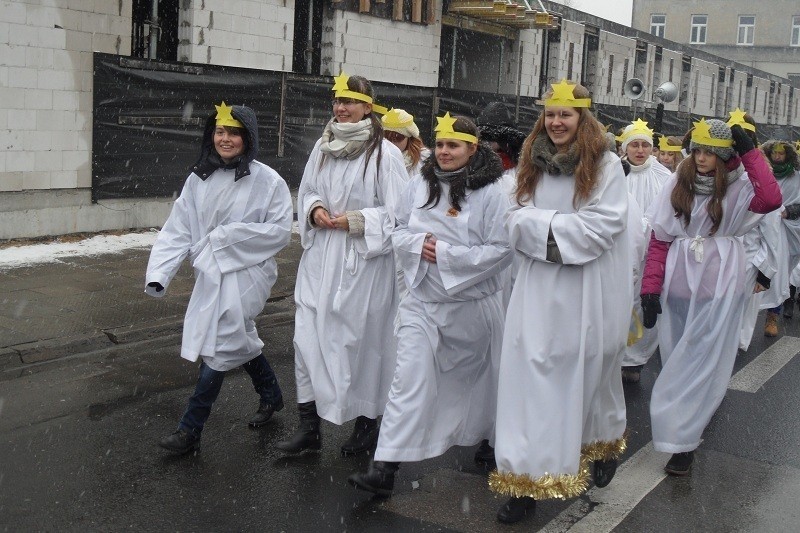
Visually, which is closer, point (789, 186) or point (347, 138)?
point (347, 138)

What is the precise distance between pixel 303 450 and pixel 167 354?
8.90 feet

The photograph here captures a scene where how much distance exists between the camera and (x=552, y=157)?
4672 millimetres

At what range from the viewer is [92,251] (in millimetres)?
11750

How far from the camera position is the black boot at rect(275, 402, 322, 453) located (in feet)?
18.5

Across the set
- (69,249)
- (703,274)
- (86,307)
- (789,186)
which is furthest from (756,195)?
(69,249)

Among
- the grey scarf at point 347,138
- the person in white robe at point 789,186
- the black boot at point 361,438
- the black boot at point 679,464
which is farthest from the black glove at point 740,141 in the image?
the person in white robe at point 789,186

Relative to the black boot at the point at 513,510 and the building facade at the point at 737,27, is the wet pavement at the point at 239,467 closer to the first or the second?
the black boot at the point at 513,510

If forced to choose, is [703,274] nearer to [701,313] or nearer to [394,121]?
[701,313]

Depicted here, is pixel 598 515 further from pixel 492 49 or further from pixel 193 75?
pixel 492 49

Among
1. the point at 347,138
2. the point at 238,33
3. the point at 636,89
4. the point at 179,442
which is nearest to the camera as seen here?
the point at 179,442

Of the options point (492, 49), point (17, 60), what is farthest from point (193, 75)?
point (492, 49)

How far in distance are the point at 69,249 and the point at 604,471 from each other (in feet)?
27.1

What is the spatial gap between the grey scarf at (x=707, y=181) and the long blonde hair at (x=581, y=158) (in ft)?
3.70

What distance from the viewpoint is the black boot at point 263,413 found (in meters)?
6.13
